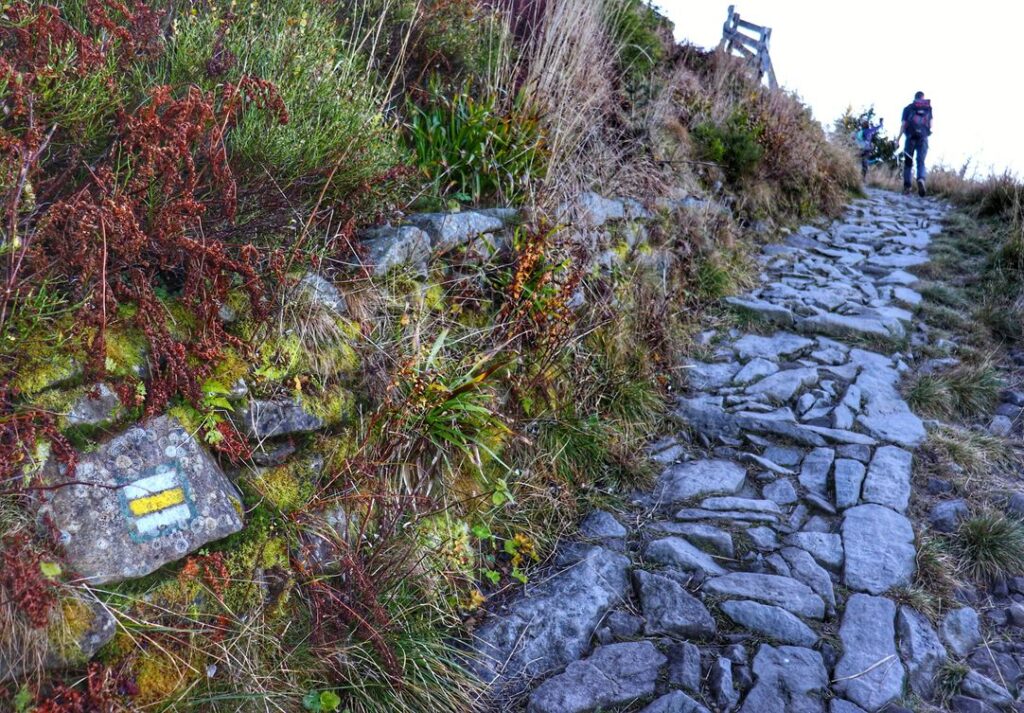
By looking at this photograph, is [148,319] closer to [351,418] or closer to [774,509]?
[351,418]

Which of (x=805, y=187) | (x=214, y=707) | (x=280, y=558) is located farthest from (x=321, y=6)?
(x=805, y=187)

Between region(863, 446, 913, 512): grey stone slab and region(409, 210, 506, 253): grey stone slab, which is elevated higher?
region(409, 210, 506, 253): grey stone slab

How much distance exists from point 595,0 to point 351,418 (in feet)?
13.2

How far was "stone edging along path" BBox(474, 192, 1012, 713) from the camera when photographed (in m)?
2.77

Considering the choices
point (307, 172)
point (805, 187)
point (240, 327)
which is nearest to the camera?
point (240, 327)

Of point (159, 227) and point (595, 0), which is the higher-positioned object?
point (595, 0)

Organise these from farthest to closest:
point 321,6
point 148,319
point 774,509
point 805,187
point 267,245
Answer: point 805,187, point 321,6, point 774,509, point 267,245, point 148,319

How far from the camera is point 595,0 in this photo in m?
5.58

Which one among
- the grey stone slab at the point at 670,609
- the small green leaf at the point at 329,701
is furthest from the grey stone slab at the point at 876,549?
the small green leaf at the point at 329,701

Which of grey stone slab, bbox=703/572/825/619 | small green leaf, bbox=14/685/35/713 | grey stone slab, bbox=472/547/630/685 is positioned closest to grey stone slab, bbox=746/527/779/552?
grey stone slab, bbox=703/572/825/619

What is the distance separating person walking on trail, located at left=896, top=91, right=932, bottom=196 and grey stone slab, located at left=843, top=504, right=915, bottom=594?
10834mm

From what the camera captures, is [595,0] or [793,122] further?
[793,122]

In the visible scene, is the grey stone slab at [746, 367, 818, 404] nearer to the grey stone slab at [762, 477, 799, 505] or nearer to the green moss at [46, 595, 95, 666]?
the grey stone slab at [762, 477, 799, 505]

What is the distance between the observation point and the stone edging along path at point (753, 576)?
2773mm
